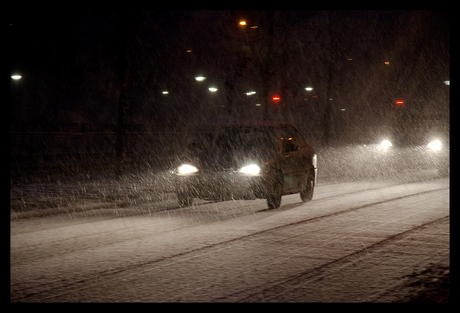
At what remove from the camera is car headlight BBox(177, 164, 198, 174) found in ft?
39.2

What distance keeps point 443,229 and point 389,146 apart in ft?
60.9

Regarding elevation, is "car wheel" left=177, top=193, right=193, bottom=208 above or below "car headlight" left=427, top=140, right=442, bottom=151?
below

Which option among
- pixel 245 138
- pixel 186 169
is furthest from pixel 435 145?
pixel 186 169

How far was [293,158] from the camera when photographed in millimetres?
12820

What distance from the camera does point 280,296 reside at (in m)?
5.49

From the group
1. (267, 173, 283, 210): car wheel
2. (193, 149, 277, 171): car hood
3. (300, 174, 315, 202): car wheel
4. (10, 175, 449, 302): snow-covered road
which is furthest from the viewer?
(300, 174, 315, 202): car wheel

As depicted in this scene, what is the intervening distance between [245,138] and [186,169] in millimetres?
1533

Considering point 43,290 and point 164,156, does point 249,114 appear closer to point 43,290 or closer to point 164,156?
point 164,156

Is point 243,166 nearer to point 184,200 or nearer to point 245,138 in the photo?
point 245,138

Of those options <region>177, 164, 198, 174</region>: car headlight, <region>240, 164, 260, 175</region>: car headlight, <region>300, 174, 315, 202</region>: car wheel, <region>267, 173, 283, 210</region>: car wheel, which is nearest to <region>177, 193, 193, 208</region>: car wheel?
<region>177, 164, 198, 174</region>: car headlight

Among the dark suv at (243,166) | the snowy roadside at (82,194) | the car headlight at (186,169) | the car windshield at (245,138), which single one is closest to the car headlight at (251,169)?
the dark suv at (243,166)

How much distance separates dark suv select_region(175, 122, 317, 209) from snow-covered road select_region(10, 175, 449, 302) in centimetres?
41

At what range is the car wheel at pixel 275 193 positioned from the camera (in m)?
11.9

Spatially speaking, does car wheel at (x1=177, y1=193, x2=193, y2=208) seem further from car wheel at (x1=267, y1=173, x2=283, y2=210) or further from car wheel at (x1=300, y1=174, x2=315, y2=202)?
car wheel at (x1=300, y1=174, x2=315, y2=202)
